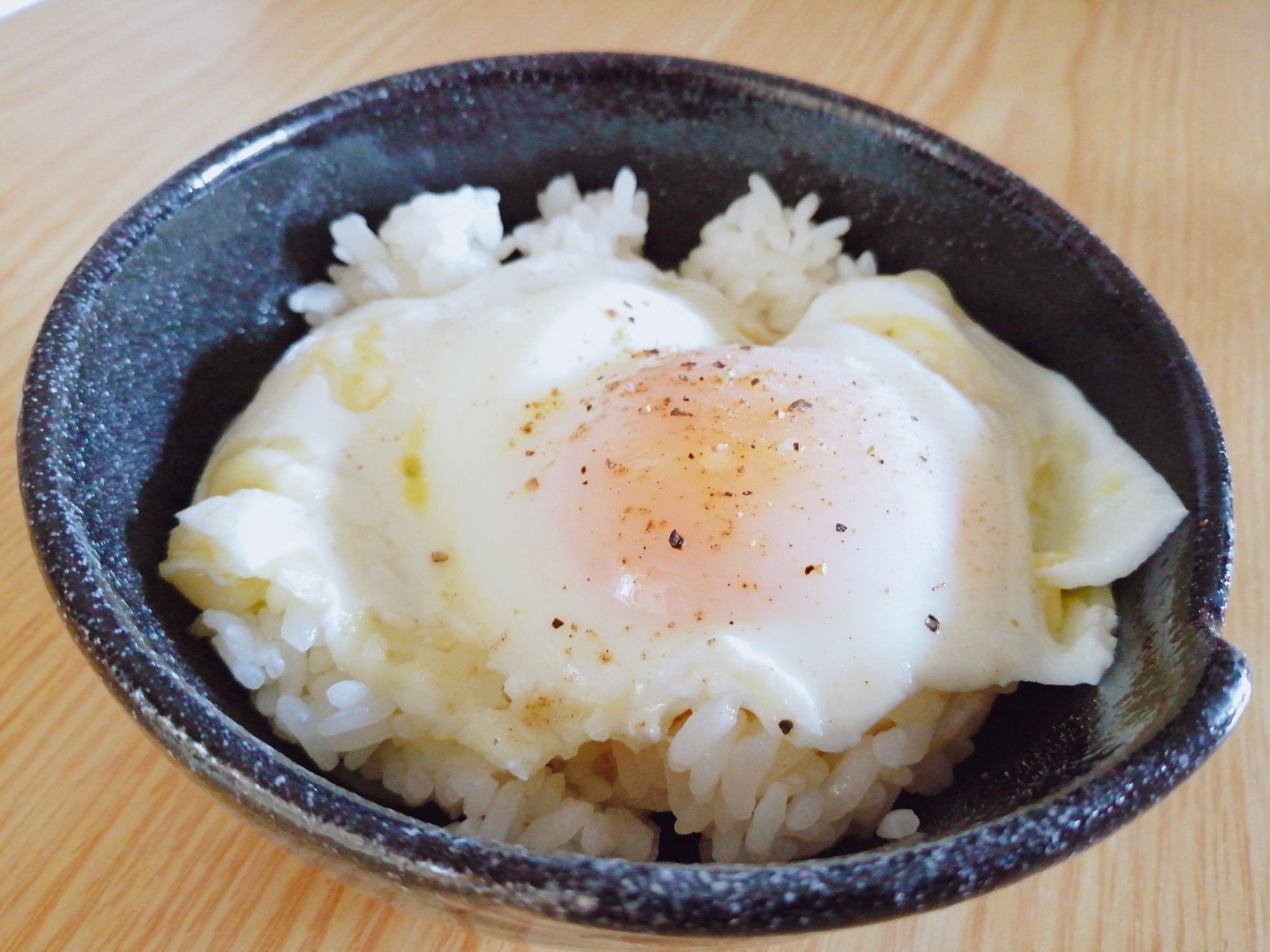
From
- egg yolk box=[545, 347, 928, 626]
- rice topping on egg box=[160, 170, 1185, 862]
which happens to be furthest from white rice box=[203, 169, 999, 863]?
egg yolk box=[545, 347, 928, 626]

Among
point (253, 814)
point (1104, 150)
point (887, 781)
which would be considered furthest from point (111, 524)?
point (1104, 150)

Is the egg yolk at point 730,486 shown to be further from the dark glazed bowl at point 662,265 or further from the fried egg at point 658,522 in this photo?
the dark glazed bowl at point 662,265

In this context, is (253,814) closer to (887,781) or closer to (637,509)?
(637,509)

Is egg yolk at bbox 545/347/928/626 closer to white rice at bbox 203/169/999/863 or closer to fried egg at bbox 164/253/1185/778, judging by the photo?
fried egg at bbox 164/253/1185/778

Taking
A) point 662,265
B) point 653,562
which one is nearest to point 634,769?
point 653,562

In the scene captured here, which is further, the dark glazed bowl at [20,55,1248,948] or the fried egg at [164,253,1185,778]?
the fried egg at [164,253,1185,778]

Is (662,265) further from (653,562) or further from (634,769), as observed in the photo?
(634,769)

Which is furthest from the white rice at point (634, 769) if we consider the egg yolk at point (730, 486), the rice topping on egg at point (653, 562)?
the egg yolk at point (730, 486)
